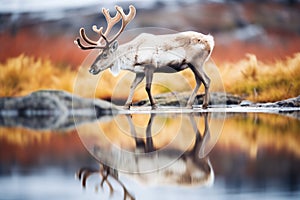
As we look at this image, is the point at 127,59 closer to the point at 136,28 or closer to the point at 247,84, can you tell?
the point at 136,28

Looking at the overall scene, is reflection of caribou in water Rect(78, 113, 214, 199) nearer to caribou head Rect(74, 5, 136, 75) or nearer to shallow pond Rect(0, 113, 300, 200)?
shallow pond Rect(0, 113, 300, 200)

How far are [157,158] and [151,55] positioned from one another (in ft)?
2.44

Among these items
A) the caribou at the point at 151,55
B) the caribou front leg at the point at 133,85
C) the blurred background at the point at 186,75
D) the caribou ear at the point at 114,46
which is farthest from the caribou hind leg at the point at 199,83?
the caribou ear at the point at 114,46

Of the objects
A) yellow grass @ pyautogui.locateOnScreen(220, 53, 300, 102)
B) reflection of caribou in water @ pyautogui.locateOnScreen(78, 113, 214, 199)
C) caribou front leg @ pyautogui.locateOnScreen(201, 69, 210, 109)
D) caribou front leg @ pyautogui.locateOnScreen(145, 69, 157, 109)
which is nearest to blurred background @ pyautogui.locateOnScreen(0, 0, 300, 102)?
yellow grass @ pyautogui.locateOnScreen(220, 53, 300, 102)

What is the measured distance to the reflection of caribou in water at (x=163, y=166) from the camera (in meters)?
3.27

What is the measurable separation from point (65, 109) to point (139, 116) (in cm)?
56

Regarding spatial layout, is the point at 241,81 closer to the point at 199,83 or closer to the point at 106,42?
the point at 199,83

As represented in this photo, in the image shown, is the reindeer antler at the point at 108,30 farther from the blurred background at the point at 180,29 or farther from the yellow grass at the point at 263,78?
the yellow grass at the point at 263,78

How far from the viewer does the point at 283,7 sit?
151 inches

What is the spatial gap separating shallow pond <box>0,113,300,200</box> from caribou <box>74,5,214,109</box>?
217mm

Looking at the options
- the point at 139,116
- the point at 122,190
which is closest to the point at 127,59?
the point at 139,116

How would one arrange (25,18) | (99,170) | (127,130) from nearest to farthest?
(99,170)
(127,130)
(25,18)

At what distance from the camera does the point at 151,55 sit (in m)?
3.71

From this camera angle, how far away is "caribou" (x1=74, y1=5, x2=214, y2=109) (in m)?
3.70
